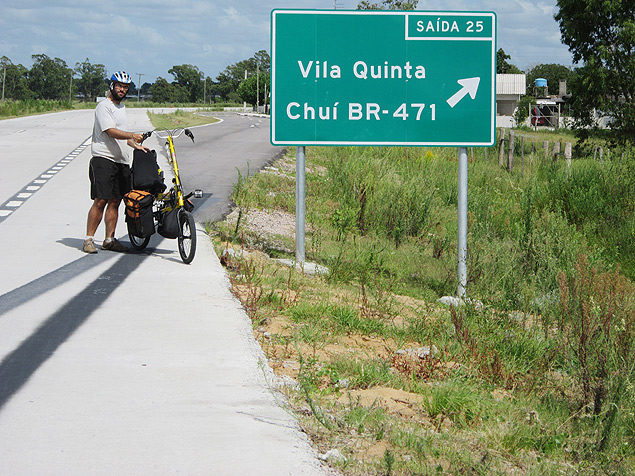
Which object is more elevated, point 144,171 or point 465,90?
point 465,90

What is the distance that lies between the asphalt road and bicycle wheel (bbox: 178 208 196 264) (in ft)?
0.58

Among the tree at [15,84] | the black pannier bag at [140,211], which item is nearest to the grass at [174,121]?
the black pannier bag at [140,211]

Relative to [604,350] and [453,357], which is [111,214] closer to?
[453,357]

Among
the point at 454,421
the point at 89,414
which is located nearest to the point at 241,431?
the point at 89,414

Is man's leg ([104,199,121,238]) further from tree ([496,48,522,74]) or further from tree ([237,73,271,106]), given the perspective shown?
tree ([496,48,522,74])

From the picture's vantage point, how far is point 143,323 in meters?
6.78

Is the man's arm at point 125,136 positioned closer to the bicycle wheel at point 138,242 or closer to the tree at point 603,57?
the bicycle wheel at point 138,242

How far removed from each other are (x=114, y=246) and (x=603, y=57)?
29.6 metres

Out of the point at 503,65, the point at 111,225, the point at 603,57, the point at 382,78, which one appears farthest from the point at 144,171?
the point at 503,65

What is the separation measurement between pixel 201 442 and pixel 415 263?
9.24 m

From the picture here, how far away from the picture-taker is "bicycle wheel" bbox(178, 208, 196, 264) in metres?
9.42

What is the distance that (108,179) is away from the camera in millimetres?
9867

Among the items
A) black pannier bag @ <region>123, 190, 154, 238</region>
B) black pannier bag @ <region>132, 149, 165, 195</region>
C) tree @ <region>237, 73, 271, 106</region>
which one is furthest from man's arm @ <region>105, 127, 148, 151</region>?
tree @ <region>237, 73, 271, 106</region>

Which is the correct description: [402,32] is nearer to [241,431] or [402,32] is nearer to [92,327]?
[92,327]
